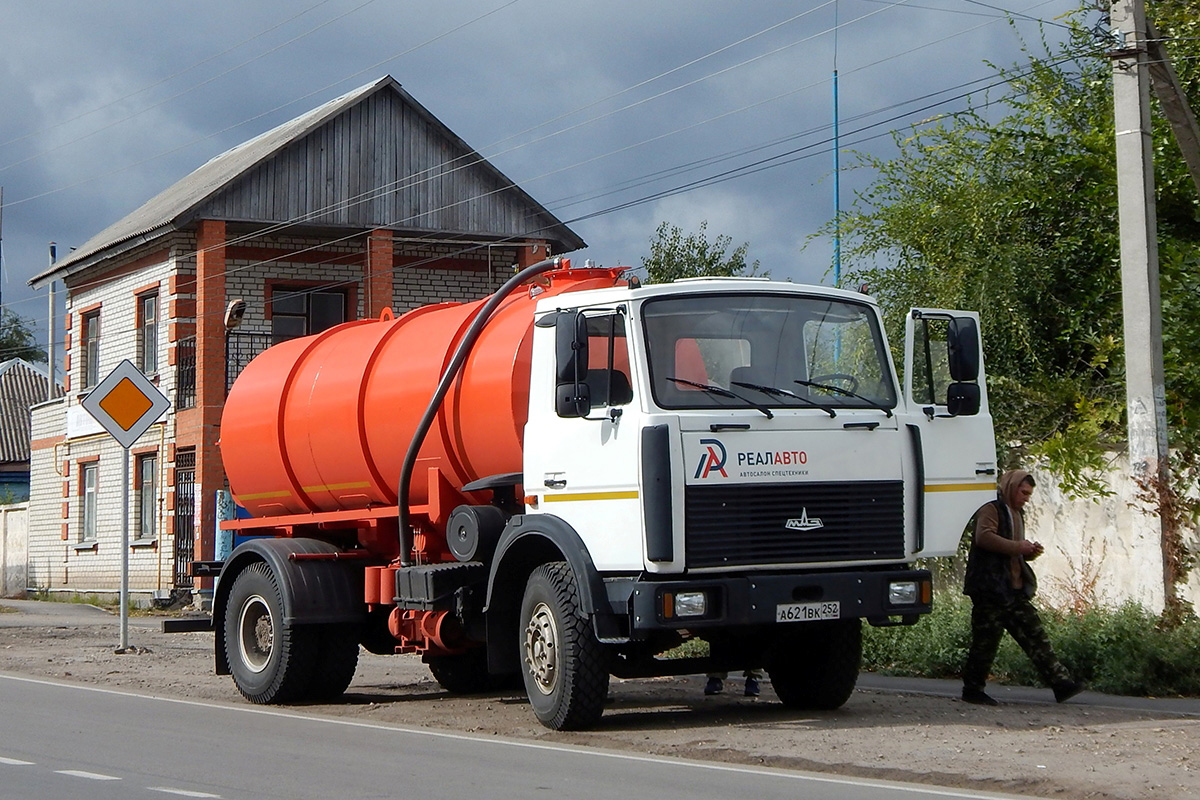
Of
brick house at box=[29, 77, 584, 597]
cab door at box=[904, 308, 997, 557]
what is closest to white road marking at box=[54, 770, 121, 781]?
cab door at box=[904, 308, 997, 557]

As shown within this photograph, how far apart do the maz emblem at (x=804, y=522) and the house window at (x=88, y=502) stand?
27.1 m

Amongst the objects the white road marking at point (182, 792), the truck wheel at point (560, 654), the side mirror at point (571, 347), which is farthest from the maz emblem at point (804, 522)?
the white road marking at point (182, 792)

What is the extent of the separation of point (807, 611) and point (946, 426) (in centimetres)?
167

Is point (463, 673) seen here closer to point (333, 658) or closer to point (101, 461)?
point (333, 658)

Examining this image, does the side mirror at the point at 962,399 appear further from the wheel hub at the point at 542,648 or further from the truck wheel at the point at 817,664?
the wheel hub at the point at 542,648

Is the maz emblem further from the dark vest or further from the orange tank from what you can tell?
the orange tank

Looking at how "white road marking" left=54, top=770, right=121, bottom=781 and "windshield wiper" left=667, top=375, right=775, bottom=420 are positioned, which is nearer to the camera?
"white road marking" left=54, top=770, right=121, bottom=781

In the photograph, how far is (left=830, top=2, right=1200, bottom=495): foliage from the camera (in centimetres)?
1688

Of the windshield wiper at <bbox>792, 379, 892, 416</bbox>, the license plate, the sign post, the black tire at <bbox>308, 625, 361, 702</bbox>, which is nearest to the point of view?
the license plate

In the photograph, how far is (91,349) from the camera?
34.5 m

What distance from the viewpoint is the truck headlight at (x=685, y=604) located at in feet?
31.0

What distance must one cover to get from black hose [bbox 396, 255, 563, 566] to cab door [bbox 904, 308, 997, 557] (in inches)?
109

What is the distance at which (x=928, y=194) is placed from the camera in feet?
64.3

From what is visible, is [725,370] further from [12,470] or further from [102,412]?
[12,470]
